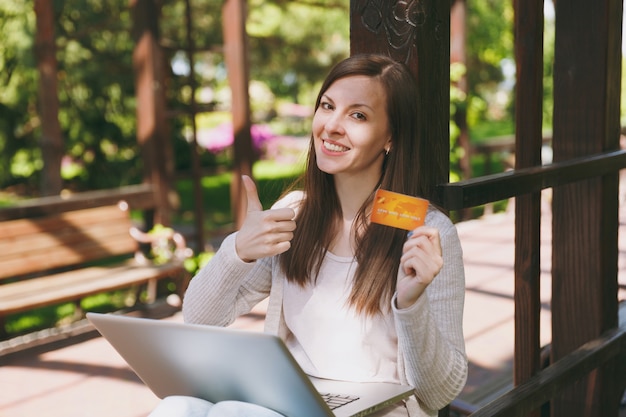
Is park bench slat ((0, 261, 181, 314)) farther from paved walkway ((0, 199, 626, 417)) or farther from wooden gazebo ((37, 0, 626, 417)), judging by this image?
wooden gazebo ((37, 0, 626, 417))

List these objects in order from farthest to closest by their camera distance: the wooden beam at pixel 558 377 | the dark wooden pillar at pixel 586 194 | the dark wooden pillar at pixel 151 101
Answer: the dark wooden pillar at pixel 151 101 < the dark wooden pillar at pixel 586 194 < the wooden beam at pixel 558 377

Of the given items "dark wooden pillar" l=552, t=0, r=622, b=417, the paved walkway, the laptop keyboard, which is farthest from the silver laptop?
the paved walkway

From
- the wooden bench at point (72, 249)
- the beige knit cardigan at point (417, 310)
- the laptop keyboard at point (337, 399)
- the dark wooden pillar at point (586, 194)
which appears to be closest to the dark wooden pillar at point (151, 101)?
the wooden bench at point (72, 249)

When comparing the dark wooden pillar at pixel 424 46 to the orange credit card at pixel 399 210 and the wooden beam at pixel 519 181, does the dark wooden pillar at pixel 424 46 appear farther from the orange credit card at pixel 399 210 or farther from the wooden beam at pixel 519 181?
the orange credit card at pixel 399 210

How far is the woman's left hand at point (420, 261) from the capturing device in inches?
54.4

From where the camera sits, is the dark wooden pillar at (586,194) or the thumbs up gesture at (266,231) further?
the dark wooden pillar at (586,194)

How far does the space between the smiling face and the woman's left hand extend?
0.29 metres

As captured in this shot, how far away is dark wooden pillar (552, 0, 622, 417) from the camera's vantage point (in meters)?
2.26

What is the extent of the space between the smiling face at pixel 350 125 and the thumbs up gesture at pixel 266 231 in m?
0.16

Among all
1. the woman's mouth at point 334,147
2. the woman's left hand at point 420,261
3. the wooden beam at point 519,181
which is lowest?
the woman's left hand at point 420,261

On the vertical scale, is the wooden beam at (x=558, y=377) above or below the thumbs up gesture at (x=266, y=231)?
below

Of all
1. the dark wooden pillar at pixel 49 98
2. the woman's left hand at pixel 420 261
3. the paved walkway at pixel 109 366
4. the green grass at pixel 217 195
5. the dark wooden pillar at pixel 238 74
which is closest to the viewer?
the woman's left hand at pixel 420 261

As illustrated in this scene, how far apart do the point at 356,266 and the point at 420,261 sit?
312 mm

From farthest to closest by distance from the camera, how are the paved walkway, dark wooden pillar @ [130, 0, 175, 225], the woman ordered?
dark wooden pillar @ [130, 0, 175, 225] → the paved walkway → the woman
